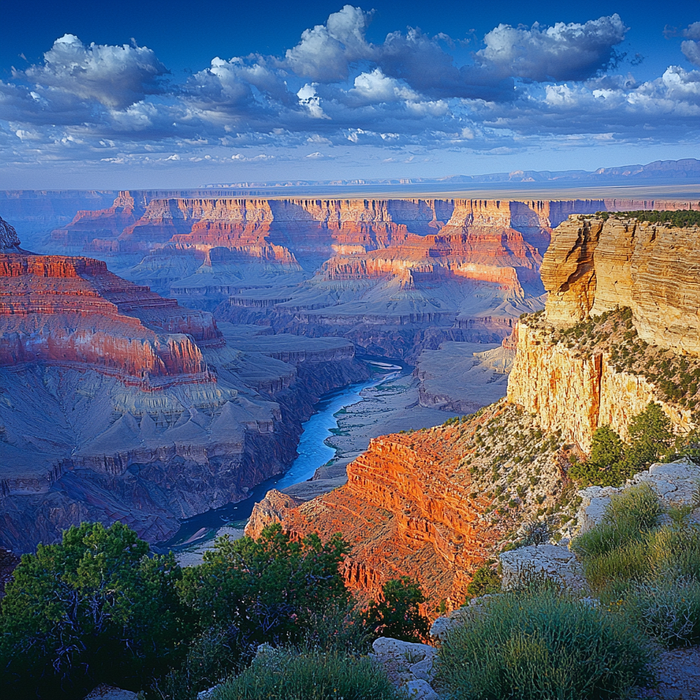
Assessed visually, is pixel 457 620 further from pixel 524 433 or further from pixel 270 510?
pixel 270 510

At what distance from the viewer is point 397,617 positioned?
20.9m

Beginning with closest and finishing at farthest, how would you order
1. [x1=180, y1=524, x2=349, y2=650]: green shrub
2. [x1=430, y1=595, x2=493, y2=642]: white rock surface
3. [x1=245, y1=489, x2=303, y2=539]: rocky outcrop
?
1. [x1=430, y1=595, x2=493, y2=642]: white rock surface
2. [x1=180, y1=524, x2=349, y2=650]: green shrub
3. [x1=245, y1=489, x2=303, y2=539]: rocky outcrop

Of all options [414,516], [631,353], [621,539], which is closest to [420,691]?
[621,539]

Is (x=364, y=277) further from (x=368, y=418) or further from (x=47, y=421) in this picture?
(x=47, y=421)

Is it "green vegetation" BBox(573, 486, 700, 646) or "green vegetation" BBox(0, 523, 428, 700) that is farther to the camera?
"green vegetation" BBox(0, 523, 428, 700)

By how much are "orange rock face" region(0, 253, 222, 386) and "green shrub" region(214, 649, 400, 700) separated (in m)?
79.1

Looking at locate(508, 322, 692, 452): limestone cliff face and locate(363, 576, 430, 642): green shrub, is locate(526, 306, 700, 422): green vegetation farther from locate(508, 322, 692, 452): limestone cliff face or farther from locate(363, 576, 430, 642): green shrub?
locate(363, 576, 430, 642): green shrub

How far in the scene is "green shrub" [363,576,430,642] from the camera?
20.6 m

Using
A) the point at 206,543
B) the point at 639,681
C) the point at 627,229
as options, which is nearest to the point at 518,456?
the point at 627,229

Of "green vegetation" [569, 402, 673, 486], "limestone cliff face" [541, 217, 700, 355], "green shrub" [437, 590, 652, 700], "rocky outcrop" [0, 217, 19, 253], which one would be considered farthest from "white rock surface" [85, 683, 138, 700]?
"rocky outcrop" [0, 217, 19, 253]

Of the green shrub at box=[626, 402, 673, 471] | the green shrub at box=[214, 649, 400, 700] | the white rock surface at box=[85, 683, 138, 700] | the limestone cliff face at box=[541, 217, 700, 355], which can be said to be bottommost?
the white rock surface at box=[85, 683, 138, 700]

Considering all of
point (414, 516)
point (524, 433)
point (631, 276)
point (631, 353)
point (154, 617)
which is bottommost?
point (414, 516)

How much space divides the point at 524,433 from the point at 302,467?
53.4 m

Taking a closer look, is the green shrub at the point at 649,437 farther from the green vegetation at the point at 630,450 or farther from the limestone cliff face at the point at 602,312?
the limestone cliff face at the point at 602,312
